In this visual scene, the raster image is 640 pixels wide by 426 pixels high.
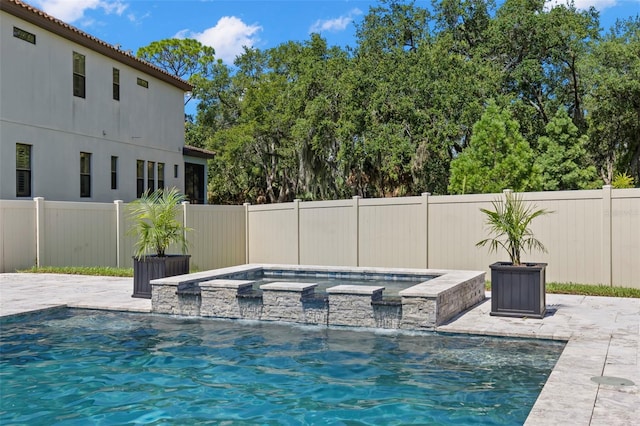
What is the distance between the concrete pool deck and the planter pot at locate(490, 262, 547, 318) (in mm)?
167

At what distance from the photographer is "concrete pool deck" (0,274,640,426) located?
14.7ft

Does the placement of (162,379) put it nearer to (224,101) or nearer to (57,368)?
(57,368)

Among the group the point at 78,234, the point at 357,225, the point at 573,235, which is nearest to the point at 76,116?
the point at 78,234

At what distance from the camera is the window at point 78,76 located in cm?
1900

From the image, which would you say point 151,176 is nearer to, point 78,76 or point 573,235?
point 78,76

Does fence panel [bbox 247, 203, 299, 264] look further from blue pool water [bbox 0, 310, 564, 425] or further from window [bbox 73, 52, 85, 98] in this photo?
blue pool water [bbox 0, 310, 564, 425]

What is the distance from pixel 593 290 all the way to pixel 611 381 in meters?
6.44

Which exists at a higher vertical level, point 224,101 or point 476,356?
point 224,101

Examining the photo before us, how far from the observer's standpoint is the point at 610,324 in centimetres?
794

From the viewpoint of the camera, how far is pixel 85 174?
64.8ft

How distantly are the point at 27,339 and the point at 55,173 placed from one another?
11.9 m

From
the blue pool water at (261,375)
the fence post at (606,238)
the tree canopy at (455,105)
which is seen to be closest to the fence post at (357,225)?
the fence post at (606,238)

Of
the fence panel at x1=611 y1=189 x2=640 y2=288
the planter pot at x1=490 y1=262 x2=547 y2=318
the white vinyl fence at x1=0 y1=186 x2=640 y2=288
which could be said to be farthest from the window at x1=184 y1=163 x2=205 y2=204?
the planter pot at x1=490 y1=262 x2=547 y2=318

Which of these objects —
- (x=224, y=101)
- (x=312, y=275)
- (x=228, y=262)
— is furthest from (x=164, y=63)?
(x=312, y=275)
